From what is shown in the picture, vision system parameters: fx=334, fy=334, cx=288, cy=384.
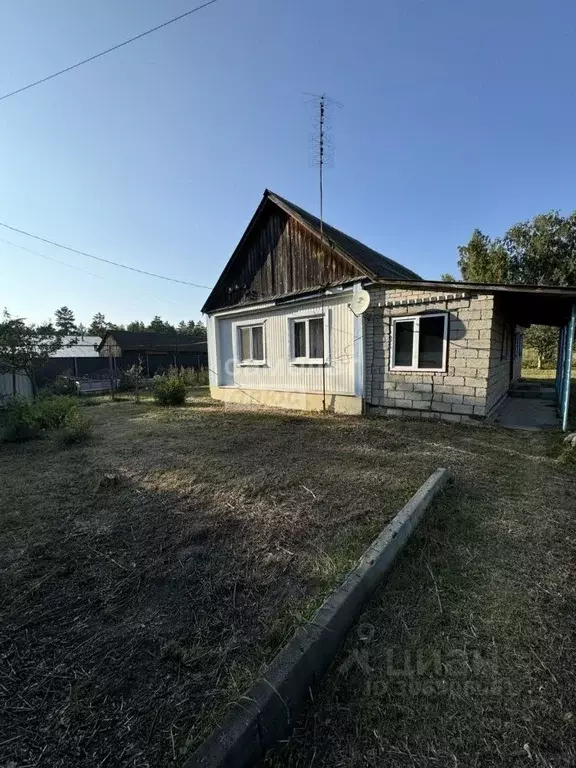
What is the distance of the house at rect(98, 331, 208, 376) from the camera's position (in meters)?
27.0

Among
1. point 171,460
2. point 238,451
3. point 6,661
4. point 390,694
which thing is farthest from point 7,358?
point 390,694

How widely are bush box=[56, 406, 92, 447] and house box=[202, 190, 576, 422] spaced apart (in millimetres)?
5423

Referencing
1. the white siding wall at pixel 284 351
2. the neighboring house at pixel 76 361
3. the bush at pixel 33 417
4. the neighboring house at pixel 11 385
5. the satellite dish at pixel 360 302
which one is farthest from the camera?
the neighboring house at pixel 76 361

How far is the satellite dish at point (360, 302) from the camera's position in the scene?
316 inches

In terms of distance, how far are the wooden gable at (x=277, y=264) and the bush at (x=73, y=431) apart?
6.15 metres

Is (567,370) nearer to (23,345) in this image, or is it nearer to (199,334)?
(23,345)

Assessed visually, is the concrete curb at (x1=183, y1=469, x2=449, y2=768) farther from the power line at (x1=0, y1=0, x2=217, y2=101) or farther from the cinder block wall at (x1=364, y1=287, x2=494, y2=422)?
the power line at (x1=0, y1=0, x2=217, y2=101)

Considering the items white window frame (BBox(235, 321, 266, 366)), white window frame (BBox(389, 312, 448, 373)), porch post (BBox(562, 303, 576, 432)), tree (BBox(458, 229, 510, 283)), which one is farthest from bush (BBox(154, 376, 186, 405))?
tree (BBox(458, 229, 510, 283))

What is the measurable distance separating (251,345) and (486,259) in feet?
64.1

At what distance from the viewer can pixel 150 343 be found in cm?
2852

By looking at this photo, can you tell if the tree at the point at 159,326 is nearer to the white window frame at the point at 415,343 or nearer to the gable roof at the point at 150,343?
the gable roof at the point at 150,343

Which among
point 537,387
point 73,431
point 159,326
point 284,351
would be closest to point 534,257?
point 537,387

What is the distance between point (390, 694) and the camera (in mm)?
1593

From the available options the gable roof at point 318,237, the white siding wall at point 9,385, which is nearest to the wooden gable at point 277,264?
the gable roof at point 318,237
